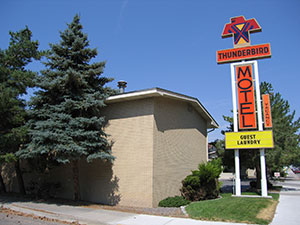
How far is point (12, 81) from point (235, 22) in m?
13.8

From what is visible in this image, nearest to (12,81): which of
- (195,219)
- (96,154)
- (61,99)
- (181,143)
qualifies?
(61,99)

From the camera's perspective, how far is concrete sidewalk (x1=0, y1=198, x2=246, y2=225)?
27.6 ft

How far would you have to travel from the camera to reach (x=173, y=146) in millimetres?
13625

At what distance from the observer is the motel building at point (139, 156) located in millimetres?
11883

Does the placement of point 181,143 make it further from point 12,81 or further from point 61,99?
point 12,81

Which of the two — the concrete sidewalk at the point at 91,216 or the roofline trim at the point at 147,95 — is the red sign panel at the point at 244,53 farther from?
the concrete sidewalk at the point at 91,216

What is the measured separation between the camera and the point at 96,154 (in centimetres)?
1174

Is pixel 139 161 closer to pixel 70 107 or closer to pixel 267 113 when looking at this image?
pixel 70 107

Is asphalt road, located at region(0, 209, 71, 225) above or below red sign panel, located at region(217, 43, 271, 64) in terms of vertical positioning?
below

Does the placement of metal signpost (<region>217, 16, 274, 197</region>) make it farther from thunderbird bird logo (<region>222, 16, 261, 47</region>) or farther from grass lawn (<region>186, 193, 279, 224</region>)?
grass lawn (<region>186, 193, 279, 224</region>)

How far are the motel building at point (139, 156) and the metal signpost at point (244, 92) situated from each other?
9.46ft

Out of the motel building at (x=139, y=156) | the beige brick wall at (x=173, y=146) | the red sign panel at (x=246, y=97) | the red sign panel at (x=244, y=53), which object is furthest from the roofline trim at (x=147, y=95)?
the red sign panel at (x=244, y=53)

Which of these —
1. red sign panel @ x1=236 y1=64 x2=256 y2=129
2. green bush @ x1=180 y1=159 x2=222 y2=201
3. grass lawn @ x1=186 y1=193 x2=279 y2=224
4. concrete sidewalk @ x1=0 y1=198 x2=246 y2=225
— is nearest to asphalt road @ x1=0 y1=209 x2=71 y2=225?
concrete sidewalk @ x1=0 y1=198 x2=246 y2=225

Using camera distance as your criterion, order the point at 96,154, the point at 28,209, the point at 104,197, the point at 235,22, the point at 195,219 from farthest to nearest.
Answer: the point at 235,22
the point at 104,197
the point at 96,154
the point at 28,209
the point at 195,219
